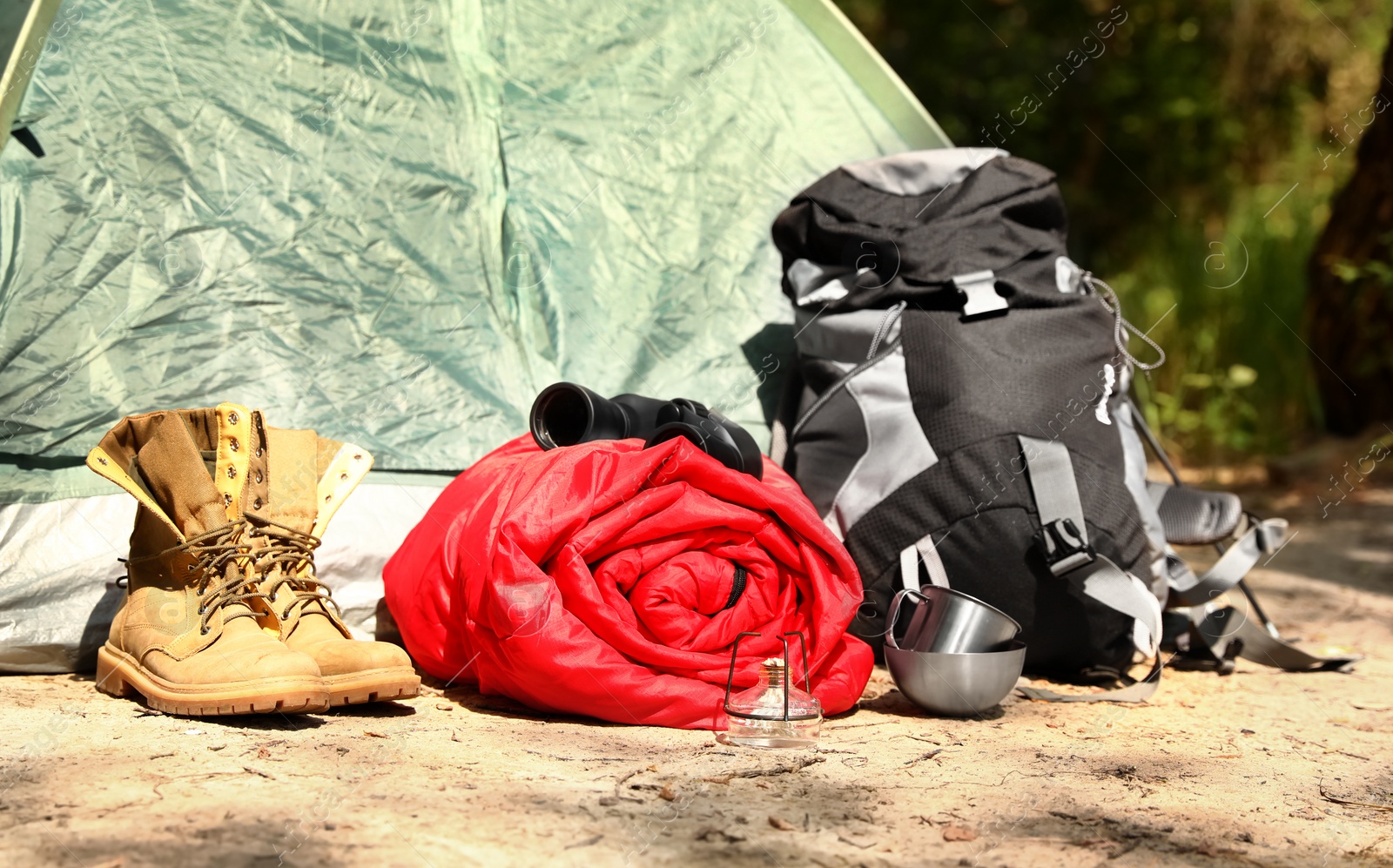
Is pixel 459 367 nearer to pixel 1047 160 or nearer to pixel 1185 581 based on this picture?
pixel 1185 581

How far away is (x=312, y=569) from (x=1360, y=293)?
178 inches

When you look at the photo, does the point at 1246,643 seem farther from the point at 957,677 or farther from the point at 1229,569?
the point at 957,677

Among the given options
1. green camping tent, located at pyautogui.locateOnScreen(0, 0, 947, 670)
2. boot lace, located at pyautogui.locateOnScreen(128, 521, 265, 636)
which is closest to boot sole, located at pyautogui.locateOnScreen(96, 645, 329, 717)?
boot lace, located at pyautogui.locateOnScreen(128, 521, 265, 636)

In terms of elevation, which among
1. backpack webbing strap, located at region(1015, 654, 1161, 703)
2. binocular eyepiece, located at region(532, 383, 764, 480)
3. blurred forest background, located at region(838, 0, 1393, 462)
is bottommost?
backpack webbing strap, located at region(1015, 654, 1161, 703)

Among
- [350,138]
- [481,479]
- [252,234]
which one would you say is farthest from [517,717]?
[350,138]

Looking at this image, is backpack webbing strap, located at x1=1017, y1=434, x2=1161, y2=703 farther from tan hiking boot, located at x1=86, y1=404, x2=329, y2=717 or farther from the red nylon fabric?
tan hiking boot, located at x1=86, y1=404, x2=329, y2=717

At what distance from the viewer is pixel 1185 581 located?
2350mm

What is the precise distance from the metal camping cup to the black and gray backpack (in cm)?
14

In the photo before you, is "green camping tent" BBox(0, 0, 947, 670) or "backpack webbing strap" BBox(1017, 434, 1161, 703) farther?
"green camping tent" BBox(0, 0, 947, 670)

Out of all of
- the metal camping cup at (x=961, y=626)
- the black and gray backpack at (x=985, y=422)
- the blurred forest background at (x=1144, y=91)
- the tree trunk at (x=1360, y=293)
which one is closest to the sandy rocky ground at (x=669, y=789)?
the metal camping cup at (x=961, y=626)

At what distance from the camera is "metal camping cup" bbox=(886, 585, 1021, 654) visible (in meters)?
1.92

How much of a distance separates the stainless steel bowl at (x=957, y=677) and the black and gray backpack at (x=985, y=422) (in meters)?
0.18

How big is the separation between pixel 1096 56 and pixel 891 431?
7332 mm

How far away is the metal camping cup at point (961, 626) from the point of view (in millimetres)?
1920
